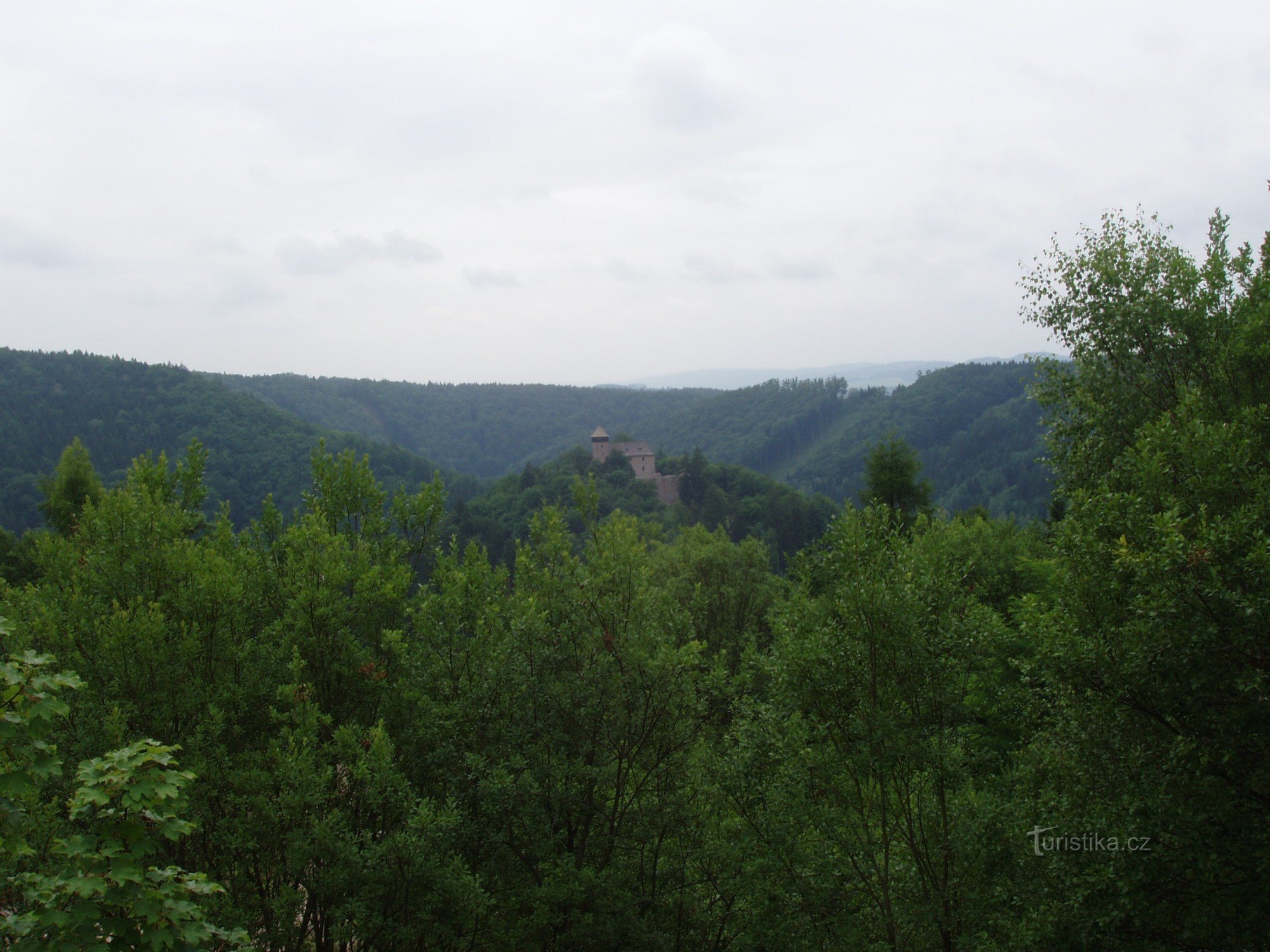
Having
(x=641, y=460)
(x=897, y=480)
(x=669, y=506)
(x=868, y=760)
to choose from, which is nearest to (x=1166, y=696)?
(x=868, y=760)

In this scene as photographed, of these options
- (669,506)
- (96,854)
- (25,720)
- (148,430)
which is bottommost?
(669,506)

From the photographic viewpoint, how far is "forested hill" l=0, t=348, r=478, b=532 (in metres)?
106

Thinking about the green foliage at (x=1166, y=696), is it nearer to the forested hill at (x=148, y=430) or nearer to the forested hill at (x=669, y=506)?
the forested hill at (x=669, y=506)

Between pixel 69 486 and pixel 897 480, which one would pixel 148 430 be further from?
pixel 897 480

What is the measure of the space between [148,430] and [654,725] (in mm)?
136881

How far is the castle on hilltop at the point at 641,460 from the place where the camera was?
11762 centimetres

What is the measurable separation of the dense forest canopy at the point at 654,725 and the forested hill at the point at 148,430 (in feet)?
318

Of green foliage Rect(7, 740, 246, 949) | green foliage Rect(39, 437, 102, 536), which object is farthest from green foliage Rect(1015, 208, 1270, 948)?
green foliage Rect(39, 437, 102, 536)

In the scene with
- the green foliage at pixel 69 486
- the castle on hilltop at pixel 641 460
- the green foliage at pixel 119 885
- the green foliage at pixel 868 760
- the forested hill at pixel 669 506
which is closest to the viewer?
the green foliage at pixel 119 885

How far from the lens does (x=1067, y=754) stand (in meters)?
10.1

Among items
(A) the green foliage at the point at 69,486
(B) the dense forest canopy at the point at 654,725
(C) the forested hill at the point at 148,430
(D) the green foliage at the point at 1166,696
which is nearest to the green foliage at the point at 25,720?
(B) the dense forest canopy at the point at 654,725

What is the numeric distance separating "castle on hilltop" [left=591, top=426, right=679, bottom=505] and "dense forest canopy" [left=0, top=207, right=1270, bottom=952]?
340 feet

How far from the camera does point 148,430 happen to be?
4867 inches

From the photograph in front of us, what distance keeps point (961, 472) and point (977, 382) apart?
4050 cm
